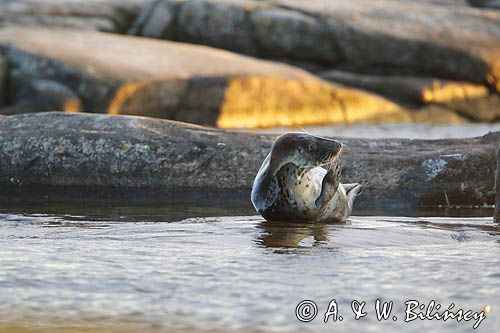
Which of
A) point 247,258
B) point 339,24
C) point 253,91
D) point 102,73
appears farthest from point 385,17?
point 247,258

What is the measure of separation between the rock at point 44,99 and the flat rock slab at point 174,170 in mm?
7014

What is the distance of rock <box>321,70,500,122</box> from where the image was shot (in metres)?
19.5

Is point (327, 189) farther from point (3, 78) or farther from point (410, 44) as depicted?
point (410, 44)

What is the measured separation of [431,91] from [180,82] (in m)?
4.89

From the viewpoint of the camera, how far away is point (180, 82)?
54.6 feet

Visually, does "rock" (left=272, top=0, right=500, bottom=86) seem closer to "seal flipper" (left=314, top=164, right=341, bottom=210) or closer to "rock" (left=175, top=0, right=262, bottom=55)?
"rock" (left=175, top=0, right=262, bottom=55)

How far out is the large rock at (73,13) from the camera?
1923cm

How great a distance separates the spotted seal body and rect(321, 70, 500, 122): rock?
13141mm

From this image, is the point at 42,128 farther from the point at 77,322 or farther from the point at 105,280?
the point at 77,322

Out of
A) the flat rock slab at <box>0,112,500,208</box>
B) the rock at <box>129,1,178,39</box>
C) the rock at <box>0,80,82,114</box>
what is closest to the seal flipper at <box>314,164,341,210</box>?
the flat rock slab at <box>0,112,500,208</box>

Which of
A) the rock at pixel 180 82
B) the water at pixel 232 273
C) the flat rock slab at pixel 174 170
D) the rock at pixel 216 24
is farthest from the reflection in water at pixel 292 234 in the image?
the rock at pixel 216 24

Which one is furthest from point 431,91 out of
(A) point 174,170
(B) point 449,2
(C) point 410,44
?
(A) point 174,170

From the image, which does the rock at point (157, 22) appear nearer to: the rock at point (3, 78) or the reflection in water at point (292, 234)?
the rock at point (3, 78)

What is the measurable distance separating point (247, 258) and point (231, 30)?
617 inches
